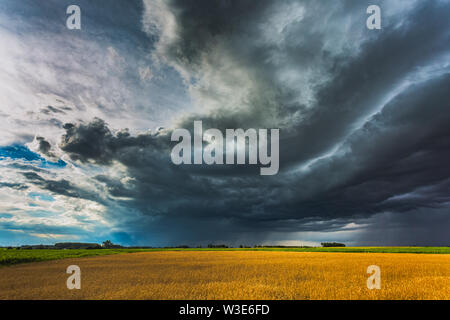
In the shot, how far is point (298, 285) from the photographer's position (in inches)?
683
